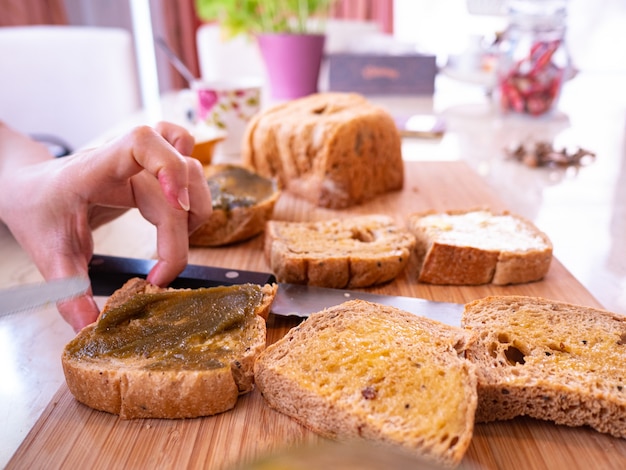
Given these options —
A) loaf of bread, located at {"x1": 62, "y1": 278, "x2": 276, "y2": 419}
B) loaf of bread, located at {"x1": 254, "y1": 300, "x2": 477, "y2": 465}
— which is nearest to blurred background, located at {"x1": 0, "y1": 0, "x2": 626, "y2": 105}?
loaf of bread, located at {"x1": 254, "y1": 300, "x2": 477, "y2": 465}

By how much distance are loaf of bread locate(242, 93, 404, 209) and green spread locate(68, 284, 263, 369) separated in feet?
3.50

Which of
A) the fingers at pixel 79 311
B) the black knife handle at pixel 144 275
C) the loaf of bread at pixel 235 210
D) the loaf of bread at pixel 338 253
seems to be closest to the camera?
the fingers at pixel 79 311

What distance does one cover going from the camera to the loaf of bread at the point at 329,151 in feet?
7.66

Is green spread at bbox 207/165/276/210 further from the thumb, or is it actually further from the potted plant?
the potted plant

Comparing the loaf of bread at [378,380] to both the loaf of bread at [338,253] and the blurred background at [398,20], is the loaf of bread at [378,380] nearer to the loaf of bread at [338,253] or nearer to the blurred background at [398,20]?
the loaf of bread at [338,253]

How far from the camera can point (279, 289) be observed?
1.56m

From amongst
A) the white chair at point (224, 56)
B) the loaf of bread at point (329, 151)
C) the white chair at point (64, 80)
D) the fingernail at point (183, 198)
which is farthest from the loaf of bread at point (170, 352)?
the white chair at point (224, 56)

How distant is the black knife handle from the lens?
1537 mm

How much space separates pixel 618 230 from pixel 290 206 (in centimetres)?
148

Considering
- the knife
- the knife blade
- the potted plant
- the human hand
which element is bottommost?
the knife

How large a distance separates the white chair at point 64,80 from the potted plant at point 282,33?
99 centimetres

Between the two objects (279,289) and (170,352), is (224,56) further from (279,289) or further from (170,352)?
(170,352)

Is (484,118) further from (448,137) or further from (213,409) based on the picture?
(213,409)

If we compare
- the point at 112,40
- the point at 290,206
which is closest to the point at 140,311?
the point at 290,206
